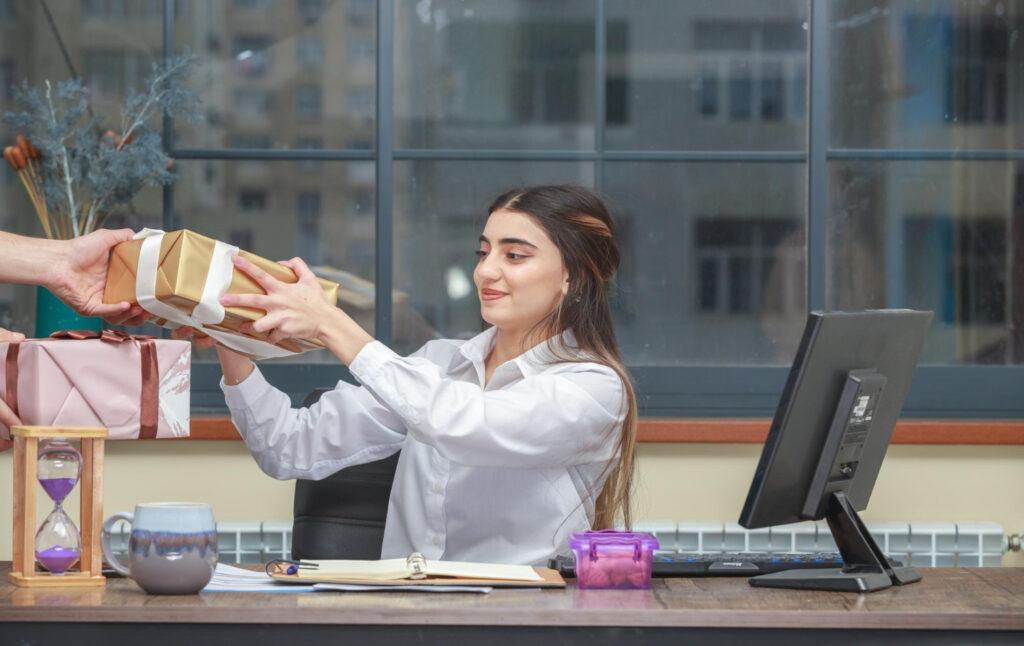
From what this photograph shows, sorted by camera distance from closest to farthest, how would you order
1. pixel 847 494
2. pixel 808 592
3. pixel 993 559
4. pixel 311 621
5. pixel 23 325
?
pixel 311 621
pixel 808 592
pixel 847 494
pixel 993 559
pixel 23 325

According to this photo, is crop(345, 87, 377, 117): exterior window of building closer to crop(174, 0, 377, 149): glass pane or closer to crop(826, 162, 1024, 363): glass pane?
crop(174, 0, 377, 149): glass pane

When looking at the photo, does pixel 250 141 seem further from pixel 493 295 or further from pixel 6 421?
pixel 6 421

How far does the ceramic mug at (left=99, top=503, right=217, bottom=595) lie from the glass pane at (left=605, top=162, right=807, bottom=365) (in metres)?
1.88

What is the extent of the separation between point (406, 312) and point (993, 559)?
1.57m

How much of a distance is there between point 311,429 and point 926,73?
2.02 m

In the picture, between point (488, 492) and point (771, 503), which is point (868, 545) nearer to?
point (771, 503)

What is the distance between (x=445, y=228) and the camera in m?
3.17

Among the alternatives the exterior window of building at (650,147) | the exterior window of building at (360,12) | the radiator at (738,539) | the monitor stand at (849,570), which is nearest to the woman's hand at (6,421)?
the monitor stand at (849,570)

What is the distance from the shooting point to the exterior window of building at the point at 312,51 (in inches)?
126

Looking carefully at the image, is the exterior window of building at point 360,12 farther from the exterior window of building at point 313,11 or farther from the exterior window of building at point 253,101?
the exterior window of building at point 253,101

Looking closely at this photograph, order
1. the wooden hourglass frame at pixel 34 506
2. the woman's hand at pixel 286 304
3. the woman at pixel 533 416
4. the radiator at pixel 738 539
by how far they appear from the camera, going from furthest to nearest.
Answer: the radiator at pixel 738 539
the woman at pixel 533 416
the woman's hand at pixel 286 304
the wooden hourglass frame at pixel 34 506

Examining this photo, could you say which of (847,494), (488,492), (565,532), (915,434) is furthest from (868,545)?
(915,434)

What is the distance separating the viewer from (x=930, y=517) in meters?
2.90

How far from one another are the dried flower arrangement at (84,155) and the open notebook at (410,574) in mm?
1577
